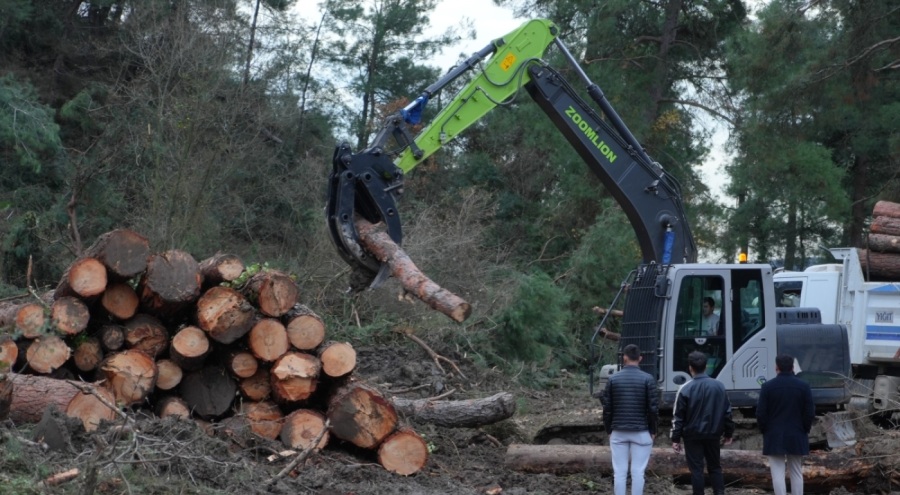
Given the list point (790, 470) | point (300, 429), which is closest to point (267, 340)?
point (300, 429)

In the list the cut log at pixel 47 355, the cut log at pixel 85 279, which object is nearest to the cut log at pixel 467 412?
the cut log at pixel 85 279

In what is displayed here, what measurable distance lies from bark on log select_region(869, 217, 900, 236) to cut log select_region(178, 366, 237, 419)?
820cm

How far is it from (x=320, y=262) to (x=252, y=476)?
9.30 meters

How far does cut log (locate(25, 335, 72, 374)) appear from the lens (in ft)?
27.2

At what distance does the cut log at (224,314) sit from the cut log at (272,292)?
0.17 metres

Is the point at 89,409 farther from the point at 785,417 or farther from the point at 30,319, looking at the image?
the point at 785,417

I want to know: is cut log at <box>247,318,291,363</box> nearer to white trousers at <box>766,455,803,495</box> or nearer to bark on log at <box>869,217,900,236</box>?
white trousers at <box>766,455,803,495</box>

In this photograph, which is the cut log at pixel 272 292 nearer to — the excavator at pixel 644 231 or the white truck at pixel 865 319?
the excavator at pixel 644 231

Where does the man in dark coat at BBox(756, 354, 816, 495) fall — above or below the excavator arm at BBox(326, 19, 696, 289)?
below

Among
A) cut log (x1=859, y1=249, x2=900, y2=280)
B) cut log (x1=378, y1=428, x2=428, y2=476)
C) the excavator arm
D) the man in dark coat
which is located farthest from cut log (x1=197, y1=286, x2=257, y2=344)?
cut log (x1=859, y1=249, x2=900, y2=280)

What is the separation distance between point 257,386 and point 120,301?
1.37 metres

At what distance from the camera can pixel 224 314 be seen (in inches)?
343

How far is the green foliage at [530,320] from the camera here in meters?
17.2

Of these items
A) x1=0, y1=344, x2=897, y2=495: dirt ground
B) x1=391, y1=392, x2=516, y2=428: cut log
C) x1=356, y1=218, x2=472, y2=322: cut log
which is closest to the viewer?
x1=0, y1=344, x2=897, y2=495: dirt ground
